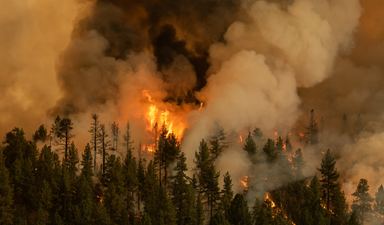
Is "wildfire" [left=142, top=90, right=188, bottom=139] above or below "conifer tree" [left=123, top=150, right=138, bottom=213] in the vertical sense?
above

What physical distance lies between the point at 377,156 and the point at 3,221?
76038 millimetres

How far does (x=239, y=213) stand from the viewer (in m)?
60.8

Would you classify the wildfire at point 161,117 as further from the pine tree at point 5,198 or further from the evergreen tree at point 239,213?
the pine tree at point 5,198

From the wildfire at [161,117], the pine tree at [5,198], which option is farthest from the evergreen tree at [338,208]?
the pine tree at [5,198]

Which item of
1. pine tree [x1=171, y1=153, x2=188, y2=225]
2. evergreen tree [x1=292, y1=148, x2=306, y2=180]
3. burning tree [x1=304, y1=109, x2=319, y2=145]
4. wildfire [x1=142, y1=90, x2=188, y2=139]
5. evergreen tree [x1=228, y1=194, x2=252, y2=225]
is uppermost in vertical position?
wildfire [x1=142, y1=90, x2=188, y2=139]

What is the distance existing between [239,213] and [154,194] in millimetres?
13020

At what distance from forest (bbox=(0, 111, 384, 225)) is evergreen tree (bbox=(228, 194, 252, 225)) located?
14 cm

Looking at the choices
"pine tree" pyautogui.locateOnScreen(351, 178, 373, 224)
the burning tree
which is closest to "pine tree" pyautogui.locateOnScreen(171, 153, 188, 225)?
"pine tree" pyautogui.locateOnScreen(351, 178, 373, 224)

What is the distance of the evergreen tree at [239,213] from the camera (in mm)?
60625

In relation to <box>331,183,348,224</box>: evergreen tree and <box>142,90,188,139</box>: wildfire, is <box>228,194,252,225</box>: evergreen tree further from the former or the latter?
<box>142,90,188,139</box>: wildfire

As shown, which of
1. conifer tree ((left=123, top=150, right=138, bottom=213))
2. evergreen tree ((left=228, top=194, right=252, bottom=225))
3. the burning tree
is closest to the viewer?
evergreen tree ((left=228, top=194, right=252, bottom=225))

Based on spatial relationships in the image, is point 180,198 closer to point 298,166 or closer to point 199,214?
point 199,214

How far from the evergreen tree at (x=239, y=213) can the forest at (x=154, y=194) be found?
0.14 m

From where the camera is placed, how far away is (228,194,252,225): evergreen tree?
60.6 metres
